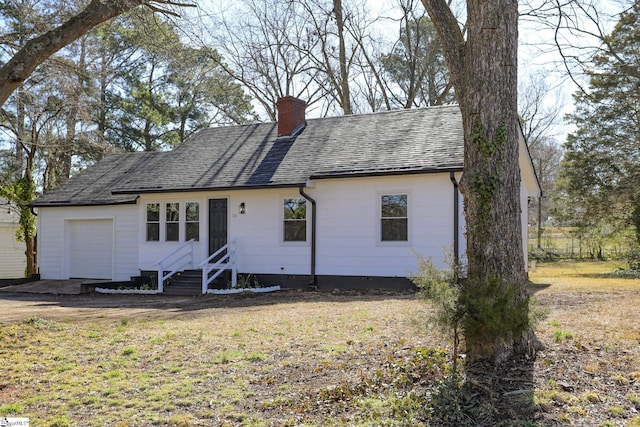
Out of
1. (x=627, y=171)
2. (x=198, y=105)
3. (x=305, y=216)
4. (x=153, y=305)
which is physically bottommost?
(x=153, y=305)

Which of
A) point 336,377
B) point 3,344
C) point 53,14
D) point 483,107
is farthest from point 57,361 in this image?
point 53,14

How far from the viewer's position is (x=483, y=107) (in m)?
5.93

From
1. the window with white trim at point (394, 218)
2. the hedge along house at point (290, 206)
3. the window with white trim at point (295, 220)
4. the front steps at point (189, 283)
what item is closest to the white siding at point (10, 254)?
the hedge along house at point (290, 206)

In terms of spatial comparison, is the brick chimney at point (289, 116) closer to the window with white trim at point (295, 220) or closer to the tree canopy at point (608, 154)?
the window with white trim at point (295, 220)

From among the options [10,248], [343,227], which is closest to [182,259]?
[343,227]

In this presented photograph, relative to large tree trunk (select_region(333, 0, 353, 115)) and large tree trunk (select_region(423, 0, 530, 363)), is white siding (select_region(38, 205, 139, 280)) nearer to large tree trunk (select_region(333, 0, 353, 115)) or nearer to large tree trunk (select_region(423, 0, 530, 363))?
large tree trunk (select_region(333, 0, 353, 115))

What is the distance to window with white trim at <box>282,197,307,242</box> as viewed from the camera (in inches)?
623

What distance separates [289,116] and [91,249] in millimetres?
8395

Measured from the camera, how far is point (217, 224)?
16953mm

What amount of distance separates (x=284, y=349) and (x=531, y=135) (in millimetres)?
32808

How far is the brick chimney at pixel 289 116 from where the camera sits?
18.3 m

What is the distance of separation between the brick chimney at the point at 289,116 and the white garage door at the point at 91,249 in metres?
6.80

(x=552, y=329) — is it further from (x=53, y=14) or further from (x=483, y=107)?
(x=53, y=14)

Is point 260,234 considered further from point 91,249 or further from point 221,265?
point 91,249
